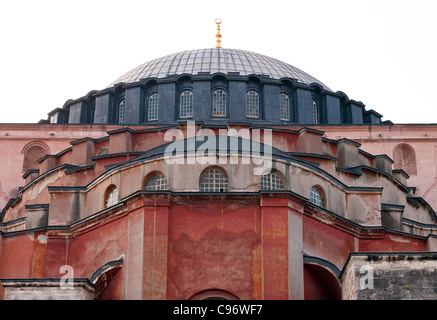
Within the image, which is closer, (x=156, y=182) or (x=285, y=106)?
(x=156, y=182)

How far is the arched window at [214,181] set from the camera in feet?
98.6

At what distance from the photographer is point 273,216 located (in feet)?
94.9

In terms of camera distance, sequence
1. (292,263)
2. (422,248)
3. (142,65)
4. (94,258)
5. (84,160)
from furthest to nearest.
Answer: (142,65) → (84,160) → (422,248) → (94,258) → (292,263)

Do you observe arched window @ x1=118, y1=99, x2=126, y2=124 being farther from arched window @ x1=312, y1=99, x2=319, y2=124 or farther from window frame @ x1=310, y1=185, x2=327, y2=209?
window frame @ x1=310, y1=185, x2=327, y2=209

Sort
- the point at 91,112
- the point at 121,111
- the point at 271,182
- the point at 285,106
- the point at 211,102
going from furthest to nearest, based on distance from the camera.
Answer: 1. the point at 91,112
2. the point at 121,111
3. the point at 285,106
4. the point at 211,102
5. the point at 271,182

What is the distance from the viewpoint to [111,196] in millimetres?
31578

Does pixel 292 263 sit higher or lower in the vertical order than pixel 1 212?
lower

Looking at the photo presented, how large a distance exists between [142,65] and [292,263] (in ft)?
Result: 71.2

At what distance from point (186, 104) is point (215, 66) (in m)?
4.36

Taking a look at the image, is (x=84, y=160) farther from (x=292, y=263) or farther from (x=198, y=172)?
(x=292, y=263)

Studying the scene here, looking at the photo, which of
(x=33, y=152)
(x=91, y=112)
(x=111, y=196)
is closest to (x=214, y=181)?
(x=111, y=196)

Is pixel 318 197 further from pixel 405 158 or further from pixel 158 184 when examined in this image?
pixel 405 158

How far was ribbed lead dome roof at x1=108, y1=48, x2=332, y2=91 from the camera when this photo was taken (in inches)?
1788
